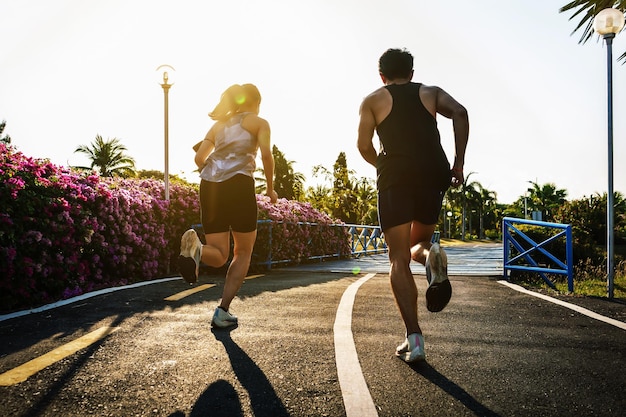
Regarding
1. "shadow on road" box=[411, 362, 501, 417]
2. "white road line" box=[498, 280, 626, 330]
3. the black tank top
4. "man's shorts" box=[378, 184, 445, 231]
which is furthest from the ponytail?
"white road line" box=[498, 280, 626, 330]

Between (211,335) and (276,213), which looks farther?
(276,213)

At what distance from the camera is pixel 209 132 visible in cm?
415

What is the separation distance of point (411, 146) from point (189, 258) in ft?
5.69

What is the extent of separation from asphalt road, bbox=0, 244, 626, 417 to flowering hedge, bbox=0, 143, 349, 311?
78cm

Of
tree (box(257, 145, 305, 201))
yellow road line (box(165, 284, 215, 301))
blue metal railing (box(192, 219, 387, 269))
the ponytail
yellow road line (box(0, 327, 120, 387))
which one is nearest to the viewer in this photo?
yellow road line (box(0, 327, 120, 387))

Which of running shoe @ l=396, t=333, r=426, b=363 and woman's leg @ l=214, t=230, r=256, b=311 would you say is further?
woman's leg @ l=214, t=230, r=256, b=311

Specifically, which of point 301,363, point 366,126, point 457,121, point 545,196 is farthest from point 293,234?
point 545,196

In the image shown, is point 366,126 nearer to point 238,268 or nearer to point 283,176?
point 238,268

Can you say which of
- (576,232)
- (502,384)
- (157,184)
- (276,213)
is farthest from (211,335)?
(576,232)

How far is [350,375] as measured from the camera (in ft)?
8.86

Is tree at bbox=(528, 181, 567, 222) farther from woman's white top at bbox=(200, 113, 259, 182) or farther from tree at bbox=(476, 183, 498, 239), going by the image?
woman's white top at bbox=(200, 113, 259, 182)

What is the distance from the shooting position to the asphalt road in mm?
2275

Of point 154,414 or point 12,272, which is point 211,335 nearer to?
point 154,414

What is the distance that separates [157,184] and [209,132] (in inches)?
229
